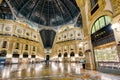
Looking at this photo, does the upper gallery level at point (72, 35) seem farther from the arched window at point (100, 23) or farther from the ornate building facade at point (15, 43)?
the arched window at point (100, 23)

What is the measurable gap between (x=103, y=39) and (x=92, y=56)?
276cm

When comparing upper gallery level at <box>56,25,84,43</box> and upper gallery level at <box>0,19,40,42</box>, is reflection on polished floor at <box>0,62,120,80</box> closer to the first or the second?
upper gallery level at <box>0,19,40,42</box>

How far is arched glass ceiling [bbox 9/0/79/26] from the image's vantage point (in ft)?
121

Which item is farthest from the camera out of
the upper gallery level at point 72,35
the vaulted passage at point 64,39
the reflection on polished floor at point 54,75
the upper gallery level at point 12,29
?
the upper gallery level at point 72,35

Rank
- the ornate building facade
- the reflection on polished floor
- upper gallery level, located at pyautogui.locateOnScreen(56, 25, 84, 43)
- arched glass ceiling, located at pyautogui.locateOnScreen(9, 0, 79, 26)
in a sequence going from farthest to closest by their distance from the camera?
arched glass ceiling, located at pyautogui.locateOnScreen(9, 0, 79, 26), upper gallery level, located at pyautogui.locateOnScreen(56, 25, 84, 43), the ornate building facade, the reflection on polished floor

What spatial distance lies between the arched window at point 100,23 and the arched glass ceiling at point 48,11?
3059 centimetres

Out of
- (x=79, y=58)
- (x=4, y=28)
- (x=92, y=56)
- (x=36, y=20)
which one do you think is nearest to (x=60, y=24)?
(x=36, y=20)

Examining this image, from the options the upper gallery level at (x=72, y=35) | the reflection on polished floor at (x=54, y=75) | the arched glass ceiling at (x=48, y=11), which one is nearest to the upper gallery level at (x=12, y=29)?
the arched glass ceiling at (x=48, y=11)

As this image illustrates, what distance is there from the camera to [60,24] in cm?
4762

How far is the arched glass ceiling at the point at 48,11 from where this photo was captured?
3694 cm

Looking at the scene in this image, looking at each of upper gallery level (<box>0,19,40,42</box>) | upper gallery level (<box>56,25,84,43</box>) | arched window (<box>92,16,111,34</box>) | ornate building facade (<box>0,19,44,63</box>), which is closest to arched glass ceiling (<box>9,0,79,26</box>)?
upper gallery level (<box>0,19,40,42</box>)

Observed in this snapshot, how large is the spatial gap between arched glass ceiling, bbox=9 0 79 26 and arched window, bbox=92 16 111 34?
30.6 metres

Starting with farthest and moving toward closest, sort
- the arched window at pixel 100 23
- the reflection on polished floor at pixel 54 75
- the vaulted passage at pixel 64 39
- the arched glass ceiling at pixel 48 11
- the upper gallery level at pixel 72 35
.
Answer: the arched glass ceiling at pixel 48 11
the upper gallery level at pixel 72 35
the arched window at pixel 100 23
the vaulted passage at pixel 64 39
the reflection on polished floor at pixel 54 75

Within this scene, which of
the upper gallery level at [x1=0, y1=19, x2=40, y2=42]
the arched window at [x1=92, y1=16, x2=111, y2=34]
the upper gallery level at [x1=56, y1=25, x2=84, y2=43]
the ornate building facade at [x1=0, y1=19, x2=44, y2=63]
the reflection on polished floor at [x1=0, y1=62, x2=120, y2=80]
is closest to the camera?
the reflection on polished floor at [x1=0, y1=62, x2=120, y2=80]
